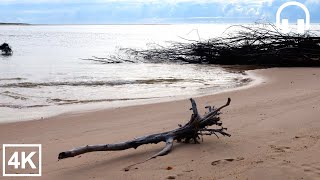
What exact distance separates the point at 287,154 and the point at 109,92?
7543mm

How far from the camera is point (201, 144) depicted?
4.95 metres

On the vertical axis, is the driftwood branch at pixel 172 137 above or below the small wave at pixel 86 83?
below

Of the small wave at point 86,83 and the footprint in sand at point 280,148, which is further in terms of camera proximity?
the small wave at point 86,83

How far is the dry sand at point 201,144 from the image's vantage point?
4.10m

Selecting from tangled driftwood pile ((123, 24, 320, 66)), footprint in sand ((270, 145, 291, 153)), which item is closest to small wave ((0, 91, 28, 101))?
footprint in sand ((270, 145, 291, 153))

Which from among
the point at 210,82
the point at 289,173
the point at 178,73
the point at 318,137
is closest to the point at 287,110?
the point at 318,137

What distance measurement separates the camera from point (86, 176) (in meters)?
4.20

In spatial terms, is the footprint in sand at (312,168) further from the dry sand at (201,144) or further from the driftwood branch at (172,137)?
the driftwood branch at (172,137)

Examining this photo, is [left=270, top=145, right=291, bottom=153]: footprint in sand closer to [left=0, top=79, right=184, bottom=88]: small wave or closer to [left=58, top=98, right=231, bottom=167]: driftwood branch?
[left=58, top=98, right=231, bottom=167]: driftwood branch

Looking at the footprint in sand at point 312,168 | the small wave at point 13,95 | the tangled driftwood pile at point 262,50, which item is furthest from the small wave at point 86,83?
the footprint in sand at point 312,168

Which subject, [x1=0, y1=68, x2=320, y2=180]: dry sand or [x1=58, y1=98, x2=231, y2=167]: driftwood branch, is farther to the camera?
[x1=58, y1=98, x2=231, y2=167]: driftwood branch

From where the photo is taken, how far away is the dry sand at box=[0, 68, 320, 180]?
410 cm

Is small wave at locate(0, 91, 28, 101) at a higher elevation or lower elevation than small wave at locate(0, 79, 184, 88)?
lower

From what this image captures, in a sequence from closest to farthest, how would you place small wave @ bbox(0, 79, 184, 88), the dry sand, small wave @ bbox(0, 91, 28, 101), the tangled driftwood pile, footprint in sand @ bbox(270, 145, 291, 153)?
1. the dry sand
2. footprint in sand @ bbox(270, 145, 291, 153)
3. small wave @ bbox(0, 91, 28, 101)
4. small wave @ bbox(0, 79, 184, 88)
5. the tangled driftwood pile
